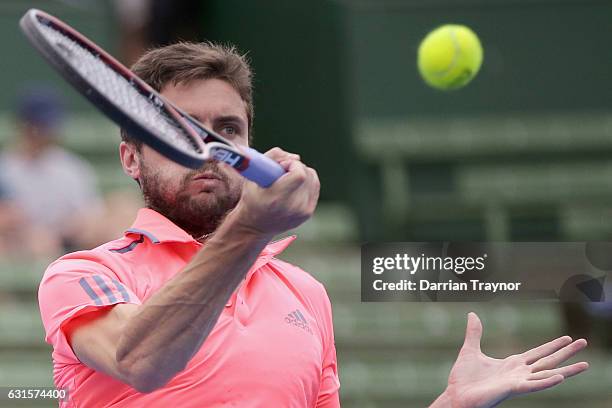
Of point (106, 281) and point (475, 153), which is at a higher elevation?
point (475, 153)

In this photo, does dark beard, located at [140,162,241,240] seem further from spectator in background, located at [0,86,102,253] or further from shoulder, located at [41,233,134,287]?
spectator in background, located at [0,86,102,253]

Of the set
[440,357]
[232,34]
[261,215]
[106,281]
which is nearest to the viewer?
[261,215]

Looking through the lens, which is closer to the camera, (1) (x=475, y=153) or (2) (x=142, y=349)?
(2) (x=142, y=349)

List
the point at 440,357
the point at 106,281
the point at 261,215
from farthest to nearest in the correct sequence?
the point at 440,357 → the point at 106,281 → the point at 261,215

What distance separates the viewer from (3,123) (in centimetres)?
826

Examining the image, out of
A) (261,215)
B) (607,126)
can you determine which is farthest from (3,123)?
(261,215)

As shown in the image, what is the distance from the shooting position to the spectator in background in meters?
6.93

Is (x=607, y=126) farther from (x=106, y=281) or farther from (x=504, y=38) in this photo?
(x=106, y=281)

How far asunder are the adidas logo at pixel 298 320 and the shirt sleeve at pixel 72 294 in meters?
0.37

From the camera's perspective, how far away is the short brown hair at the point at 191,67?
9.20 ft

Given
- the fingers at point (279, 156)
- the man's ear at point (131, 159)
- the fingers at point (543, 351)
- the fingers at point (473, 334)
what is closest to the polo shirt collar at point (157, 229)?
the man's ear at point (131, 159)

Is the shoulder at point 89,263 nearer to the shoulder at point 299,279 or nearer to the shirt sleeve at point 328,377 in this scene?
the shoulder at point 299,279

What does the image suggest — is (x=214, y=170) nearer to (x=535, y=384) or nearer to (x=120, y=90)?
(x=120, y=90)

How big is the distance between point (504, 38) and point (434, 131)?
0.81m
